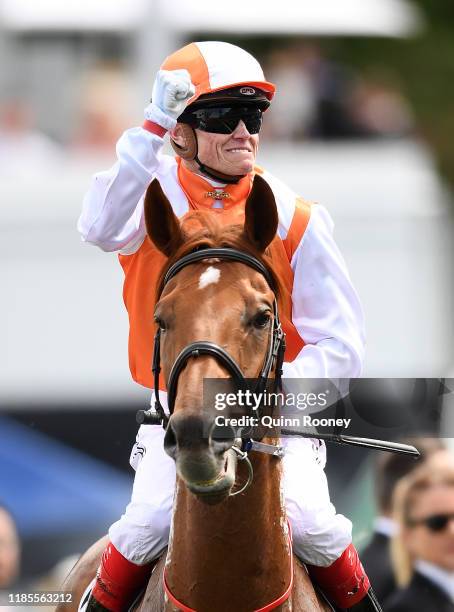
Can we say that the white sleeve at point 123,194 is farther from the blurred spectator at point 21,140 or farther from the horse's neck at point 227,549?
the blurred spectator at point 21,140

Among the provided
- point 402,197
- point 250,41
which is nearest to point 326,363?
point 402,197

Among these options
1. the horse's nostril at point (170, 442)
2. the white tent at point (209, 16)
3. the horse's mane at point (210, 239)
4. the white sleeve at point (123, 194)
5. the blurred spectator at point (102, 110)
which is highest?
the white tent at point (209, 16)

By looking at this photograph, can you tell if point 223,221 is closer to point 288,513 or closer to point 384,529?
point 288,513

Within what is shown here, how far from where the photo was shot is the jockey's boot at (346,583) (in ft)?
13.9

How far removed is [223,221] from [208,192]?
11.6 inches

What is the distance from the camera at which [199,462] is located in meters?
3.46

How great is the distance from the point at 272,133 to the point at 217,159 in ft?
27.3

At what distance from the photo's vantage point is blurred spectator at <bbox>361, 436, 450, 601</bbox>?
6297 millimetres

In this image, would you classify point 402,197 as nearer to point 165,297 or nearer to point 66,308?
point 66,308

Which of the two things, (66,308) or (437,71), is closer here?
(66,308)

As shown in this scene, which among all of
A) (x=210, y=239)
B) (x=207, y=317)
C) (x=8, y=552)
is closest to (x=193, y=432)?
(x=207, y=317)

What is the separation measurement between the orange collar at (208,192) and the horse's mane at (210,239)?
0.30 metres

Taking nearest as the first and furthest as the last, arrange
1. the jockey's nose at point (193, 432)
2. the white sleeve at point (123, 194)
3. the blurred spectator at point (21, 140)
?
the jockey's nose at point (193, 432), the white sleeve at point (123, 194), the blurred spectator at point (21, 140)

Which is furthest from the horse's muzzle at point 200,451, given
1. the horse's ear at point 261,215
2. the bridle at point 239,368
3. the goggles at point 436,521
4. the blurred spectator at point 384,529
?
the goggles at point 436,521
